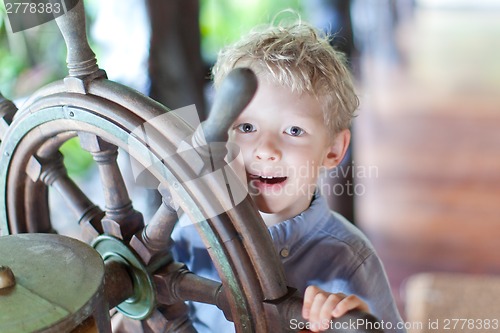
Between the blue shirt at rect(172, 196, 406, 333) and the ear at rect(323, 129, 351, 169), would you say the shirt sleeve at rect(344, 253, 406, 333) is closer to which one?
the blue shirt at rect(172, 196, 406, 333)

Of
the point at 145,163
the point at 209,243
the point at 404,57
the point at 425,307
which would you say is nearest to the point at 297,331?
the point at 209,243

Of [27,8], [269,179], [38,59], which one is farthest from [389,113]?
[27,8]

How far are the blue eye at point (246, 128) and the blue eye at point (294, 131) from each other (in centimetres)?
5

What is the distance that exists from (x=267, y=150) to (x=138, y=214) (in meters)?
0.19

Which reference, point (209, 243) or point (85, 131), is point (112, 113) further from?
point (209, 243)

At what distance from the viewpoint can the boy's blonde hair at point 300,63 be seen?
2.73ft

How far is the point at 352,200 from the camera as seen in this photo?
2.43 m

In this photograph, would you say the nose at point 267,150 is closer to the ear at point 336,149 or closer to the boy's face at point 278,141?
the boy's face at point 278,141

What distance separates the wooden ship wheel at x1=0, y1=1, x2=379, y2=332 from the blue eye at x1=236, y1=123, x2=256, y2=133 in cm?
16

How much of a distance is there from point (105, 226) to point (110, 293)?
3.7 inches

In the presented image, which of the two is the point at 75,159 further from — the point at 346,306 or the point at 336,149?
the point at 346,306

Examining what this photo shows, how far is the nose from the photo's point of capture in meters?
0.82

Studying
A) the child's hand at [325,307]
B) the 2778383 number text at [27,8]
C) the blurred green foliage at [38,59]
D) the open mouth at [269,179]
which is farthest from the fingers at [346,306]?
the blurred green foliage at [38,59]

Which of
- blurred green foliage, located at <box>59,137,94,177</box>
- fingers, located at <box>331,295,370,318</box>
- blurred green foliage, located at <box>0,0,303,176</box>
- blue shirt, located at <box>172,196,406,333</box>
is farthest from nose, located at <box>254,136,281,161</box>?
blurred green foliage, located at <box>59,137,94,177</box>
